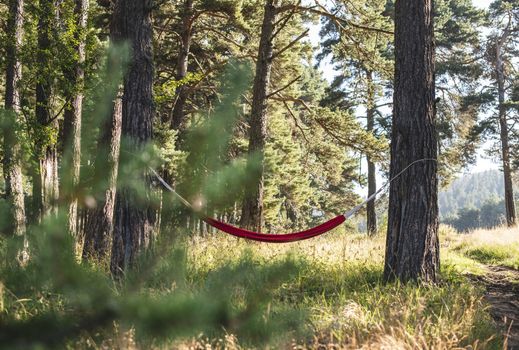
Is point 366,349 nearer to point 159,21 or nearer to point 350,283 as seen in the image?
point 350,283

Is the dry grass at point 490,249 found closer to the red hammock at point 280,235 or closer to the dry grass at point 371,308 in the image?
the dry grass at point 371,308

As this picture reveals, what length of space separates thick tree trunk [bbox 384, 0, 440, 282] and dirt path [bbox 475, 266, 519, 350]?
69 centimetres

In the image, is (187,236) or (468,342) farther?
(468,342)

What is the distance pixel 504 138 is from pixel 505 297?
13.6 m

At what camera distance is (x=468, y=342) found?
10.7ft

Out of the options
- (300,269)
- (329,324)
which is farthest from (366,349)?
(300,269)

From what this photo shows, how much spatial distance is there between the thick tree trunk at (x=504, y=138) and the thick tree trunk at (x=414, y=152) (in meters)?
13.0

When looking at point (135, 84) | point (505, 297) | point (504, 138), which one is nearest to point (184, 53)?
point (135, 84)

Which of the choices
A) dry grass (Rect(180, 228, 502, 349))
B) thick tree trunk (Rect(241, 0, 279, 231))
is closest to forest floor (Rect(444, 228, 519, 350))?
dry grass (Rect(180, 228, 502, 349))

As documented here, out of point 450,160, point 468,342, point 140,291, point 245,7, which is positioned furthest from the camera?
point 450,160

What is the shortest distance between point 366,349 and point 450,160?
1586 cm

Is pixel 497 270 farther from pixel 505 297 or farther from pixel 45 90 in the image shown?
pixel 45 90

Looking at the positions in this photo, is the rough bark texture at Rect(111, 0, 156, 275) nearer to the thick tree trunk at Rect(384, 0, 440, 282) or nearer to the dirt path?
the thick tree trunk at Rect(384, 0, 440, 282)

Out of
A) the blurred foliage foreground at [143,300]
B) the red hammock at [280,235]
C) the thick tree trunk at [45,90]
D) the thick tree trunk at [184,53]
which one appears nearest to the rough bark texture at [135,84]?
the red hammock at [280,235]
